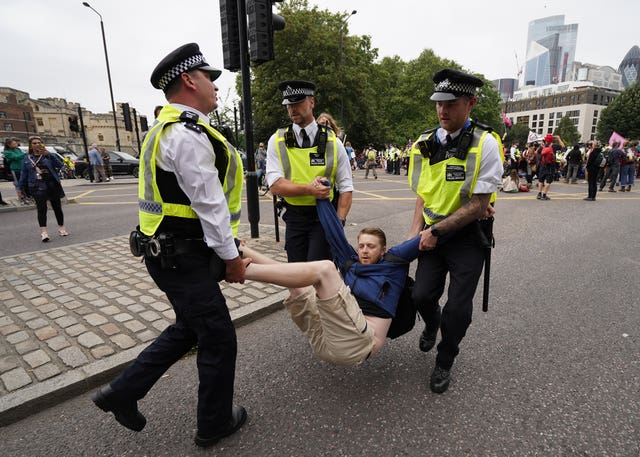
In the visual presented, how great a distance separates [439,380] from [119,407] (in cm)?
198

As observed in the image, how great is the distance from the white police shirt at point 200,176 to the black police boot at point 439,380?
168 centimetres

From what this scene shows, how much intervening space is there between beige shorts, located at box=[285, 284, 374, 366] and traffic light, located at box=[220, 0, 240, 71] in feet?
15.9

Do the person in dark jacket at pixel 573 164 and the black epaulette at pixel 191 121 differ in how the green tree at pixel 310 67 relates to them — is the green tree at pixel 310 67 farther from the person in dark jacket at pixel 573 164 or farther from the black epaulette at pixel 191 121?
the black epaulette at pixel 191 121

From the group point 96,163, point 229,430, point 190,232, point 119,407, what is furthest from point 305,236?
point 96,163

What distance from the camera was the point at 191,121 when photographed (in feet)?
5.84

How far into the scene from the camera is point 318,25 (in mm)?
30109

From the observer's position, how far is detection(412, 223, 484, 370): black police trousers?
249cm

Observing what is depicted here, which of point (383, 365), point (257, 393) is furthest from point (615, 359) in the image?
point (257, 393)

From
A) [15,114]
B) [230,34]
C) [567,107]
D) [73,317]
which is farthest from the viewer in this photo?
[567,107]

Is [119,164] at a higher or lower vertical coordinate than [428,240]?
higher

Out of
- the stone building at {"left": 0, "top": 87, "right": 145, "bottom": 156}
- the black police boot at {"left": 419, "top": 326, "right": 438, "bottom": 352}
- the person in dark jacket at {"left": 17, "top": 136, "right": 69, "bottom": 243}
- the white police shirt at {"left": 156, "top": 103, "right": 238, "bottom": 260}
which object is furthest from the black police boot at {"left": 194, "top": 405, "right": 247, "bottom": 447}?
the stone building at {"left": 0, "top": 87, "right": 145, "bottom": 156}

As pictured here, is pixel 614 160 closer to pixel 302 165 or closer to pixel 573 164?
pixel 573 164

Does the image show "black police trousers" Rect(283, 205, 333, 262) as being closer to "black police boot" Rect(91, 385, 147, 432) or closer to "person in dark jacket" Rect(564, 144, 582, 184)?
"black police boot" Rect(91, 385, 147, 432)

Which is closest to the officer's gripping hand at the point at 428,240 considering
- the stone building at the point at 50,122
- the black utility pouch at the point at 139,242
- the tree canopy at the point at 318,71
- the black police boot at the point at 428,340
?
the black police boot at the point at 428,340
